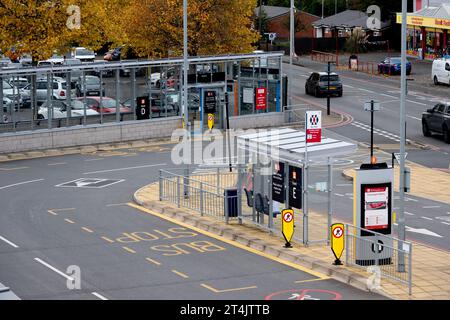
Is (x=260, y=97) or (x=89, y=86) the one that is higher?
(x=89, y=86)

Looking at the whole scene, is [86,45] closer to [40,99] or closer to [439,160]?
[40,99]

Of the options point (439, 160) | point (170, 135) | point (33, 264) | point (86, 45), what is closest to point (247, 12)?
point (86, 45)

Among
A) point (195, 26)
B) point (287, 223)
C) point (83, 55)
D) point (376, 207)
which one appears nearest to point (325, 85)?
point (195, 26)

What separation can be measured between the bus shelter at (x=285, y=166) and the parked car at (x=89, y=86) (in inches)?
765

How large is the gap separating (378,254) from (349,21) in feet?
253

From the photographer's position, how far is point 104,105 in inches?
2020

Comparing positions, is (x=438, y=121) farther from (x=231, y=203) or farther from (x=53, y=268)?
(x=53, y=268)

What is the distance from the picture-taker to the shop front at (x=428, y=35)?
277ft

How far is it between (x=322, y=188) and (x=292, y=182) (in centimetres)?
88

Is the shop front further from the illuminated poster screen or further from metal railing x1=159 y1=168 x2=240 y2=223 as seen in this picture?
the illuminated poster screen

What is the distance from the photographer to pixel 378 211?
86.2 ft

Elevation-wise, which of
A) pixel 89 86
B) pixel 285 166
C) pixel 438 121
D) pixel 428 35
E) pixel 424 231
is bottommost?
pixel 424 231

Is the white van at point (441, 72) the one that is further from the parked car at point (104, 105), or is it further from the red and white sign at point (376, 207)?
the red and white sign at point (376, 207)

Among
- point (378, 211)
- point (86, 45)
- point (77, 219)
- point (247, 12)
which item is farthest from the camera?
point (247, 12)
